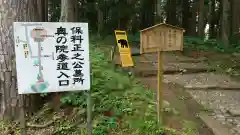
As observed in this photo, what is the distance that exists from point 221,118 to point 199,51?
20.6ft

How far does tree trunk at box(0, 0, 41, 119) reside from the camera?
4184 millimetres

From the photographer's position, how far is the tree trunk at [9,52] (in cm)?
418

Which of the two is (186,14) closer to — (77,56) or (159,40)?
(159,40)

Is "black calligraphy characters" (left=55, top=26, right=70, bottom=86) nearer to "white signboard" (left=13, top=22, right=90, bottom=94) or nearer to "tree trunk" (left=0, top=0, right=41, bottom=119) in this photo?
"white signboard" (left=13, top=22, right=90, bottom=94)

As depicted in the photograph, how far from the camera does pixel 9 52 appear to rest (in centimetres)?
427

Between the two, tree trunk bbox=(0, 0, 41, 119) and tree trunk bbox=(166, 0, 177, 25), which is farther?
tree trunk bbox=(166, 0, 177, 25)

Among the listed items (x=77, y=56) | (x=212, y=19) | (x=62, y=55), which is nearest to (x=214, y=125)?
(x=77, y=56)

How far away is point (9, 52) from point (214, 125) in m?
3.36

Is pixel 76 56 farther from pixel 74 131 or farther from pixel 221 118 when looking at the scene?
pixel 221 118

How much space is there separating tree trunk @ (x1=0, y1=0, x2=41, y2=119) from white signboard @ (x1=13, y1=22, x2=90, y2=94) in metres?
1.32

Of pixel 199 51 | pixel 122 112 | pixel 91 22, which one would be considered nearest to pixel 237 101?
pixel 122 112

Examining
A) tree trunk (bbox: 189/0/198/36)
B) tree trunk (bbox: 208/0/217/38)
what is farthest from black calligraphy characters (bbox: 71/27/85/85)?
tree trunk (bbox: 208/0/217/38)

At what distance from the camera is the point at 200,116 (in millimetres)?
4508

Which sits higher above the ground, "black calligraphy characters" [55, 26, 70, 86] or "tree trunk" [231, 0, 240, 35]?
"tree trunk" [231, 0, 240, 35]
